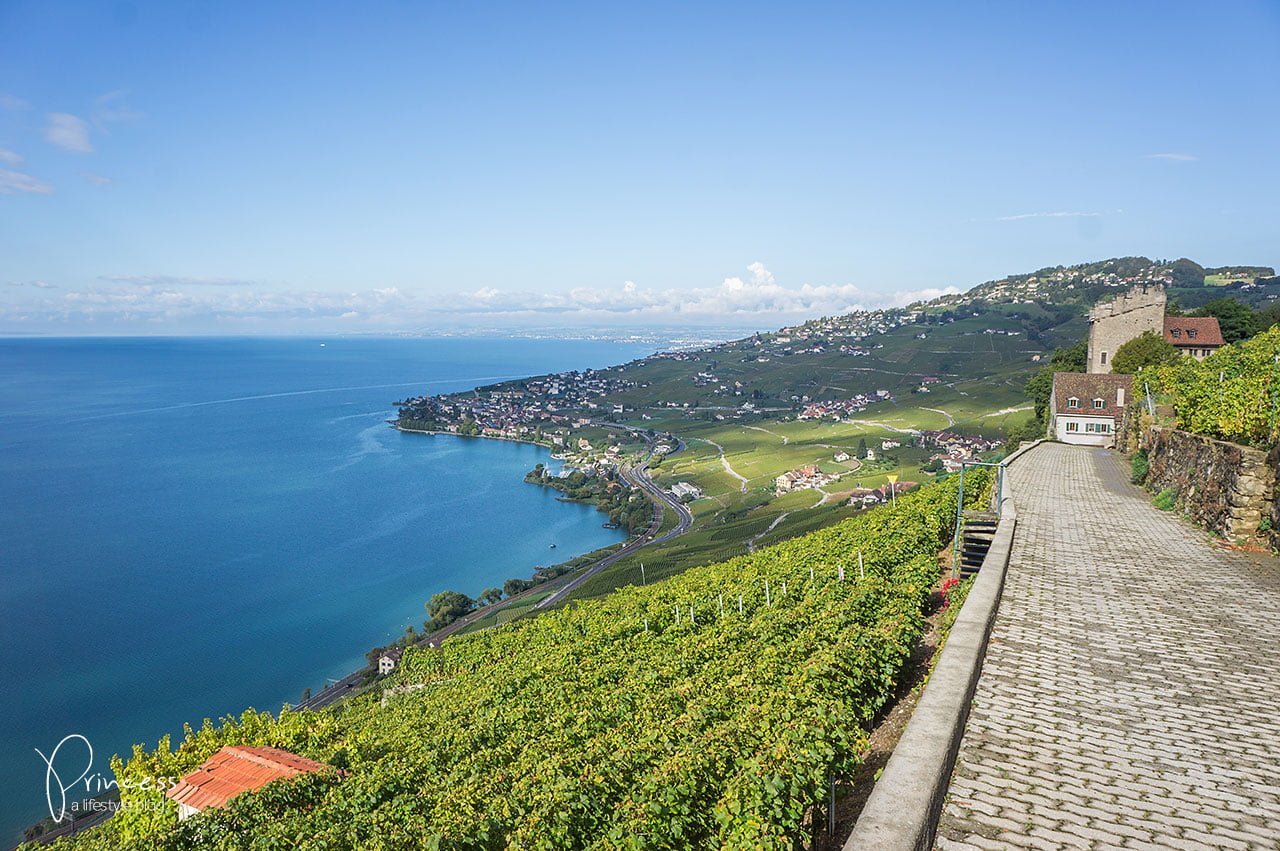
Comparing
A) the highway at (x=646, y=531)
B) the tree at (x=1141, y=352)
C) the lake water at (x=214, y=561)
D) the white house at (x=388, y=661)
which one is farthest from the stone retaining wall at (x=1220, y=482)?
the lake water at (x=214, y=561)

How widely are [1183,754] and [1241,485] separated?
9.54 meters

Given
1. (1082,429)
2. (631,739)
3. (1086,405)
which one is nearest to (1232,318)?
(1086,405)

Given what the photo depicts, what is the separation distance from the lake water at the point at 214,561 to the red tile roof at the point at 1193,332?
60.2 m

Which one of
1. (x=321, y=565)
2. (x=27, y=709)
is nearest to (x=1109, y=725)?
(x=27, y=709)

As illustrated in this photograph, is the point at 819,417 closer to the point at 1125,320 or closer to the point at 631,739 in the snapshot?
the point at 1125,320

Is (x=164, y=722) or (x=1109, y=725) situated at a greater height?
(x=1109, y=725)

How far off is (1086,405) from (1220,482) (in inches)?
1169

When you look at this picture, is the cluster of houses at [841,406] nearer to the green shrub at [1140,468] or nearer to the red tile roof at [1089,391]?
the red tile roof at [1089,391]

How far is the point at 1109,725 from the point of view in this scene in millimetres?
6297

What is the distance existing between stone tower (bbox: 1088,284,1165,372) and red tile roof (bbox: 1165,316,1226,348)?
109 inches

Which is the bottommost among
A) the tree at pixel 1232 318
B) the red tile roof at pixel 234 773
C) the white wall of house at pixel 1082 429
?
the red tile roof at pixel 234 773

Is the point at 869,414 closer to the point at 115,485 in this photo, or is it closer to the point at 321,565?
the point at 321,565

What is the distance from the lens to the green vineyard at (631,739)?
6492 millimetres

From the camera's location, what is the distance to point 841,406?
145 m
